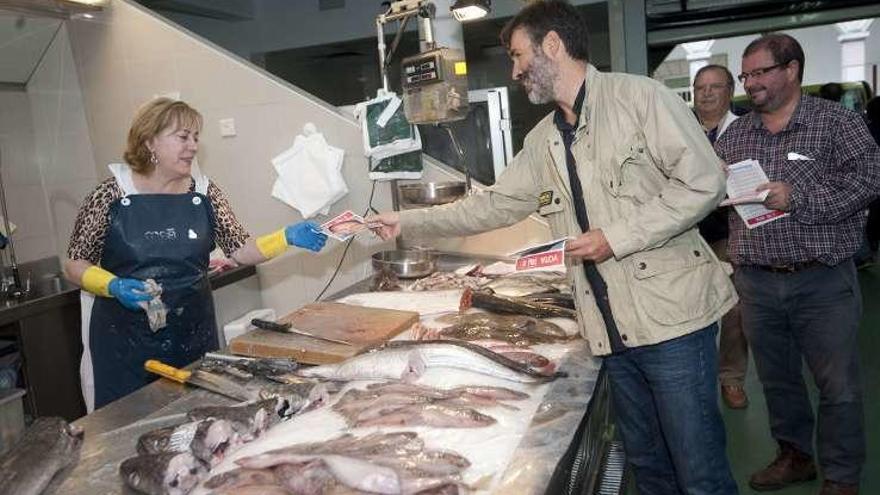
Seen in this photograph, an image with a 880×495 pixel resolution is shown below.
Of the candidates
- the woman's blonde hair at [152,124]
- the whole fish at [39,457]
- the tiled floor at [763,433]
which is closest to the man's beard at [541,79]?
the woman's blonde hair at [152,124]

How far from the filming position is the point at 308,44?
912 centimetres

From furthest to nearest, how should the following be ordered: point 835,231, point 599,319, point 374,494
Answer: point 835,231
point 599,319
point 374,494

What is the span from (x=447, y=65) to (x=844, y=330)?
88.4 inches

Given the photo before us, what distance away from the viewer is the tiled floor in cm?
314

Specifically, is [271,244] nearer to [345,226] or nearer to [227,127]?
[345,226]

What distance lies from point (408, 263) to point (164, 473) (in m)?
2.18

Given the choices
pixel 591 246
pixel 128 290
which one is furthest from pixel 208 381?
pixel 591 246

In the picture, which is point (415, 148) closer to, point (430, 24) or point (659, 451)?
point (430, 24)

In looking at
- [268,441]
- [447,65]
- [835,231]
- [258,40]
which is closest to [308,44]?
[258,40]

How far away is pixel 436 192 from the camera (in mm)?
3615

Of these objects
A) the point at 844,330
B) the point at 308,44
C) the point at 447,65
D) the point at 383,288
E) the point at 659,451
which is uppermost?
the point at 308,44

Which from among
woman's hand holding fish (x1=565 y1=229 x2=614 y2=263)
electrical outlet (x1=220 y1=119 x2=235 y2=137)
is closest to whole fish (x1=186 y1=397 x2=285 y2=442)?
woman's hand holding fish (x1=565 y1=229 x2=614 y2=263)

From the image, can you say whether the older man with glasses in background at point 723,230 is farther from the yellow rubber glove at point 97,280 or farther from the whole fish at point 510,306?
the yellow rubber glove at point 97,280

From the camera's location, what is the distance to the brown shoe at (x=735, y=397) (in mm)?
4062
